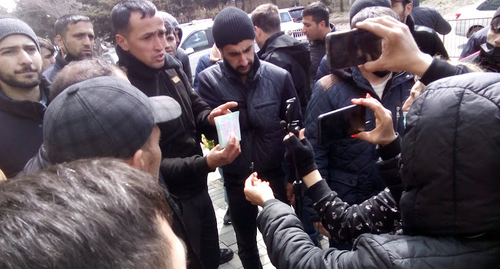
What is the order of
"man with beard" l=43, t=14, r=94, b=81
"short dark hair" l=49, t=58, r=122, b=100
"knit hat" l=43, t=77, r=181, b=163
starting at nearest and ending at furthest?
"knit hat" l=43, t=77, r=181, b=163 → "short dark hair" l=49, t=58, r=122, b=100 → "man with beard" l=43, t=14, r=94, b=81

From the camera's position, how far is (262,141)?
8.79ft

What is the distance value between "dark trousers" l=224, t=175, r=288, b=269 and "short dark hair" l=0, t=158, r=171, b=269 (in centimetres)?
198

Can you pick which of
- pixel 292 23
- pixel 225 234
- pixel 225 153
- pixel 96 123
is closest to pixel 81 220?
pixel 96 123

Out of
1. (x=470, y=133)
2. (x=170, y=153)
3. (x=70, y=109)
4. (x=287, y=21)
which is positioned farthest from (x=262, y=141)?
(x=287, y=21)

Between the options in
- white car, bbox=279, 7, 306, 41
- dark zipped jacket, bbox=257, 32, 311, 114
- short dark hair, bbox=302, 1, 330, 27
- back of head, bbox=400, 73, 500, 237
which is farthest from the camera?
white car, bbox=279, 7, 306, 41

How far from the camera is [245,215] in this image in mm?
2729

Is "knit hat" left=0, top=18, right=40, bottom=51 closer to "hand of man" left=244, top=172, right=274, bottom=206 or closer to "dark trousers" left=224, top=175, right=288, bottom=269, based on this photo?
"dark trousers" left=224, top=175, right=288, bottom=269

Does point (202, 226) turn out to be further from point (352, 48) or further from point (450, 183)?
point (450, 183)

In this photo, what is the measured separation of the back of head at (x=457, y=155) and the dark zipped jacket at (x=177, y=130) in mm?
1363

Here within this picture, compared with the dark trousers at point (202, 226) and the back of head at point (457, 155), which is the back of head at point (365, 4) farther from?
the back of head at point (457, 155)

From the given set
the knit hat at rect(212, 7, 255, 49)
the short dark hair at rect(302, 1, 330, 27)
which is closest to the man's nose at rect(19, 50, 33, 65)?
the knit hat at rect(212, 7, 255, 49)

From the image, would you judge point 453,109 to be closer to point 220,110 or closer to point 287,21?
point 220,110

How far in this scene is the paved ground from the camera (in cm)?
333

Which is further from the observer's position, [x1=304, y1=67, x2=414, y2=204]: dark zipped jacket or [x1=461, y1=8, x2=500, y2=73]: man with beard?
[x1=461, y1=8, x2=500, y2=73]: man with beard
